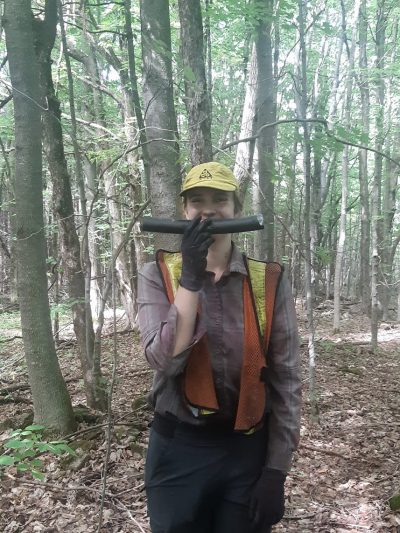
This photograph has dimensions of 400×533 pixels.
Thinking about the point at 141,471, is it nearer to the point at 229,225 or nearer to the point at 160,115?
the point at 229,225

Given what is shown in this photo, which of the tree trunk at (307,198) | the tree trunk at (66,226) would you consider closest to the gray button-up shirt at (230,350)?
the tree trunk at (66,226)

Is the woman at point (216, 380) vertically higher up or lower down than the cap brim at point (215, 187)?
lower down

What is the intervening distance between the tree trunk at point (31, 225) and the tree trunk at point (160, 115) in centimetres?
109

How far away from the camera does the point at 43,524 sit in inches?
135

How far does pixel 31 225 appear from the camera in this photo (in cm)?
427

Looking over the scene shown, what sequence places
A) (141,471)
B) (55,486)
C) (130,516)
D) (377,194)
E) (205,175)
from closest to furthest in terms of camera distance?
(205,175), (130,516), (55,486), (141,471), (377,194)

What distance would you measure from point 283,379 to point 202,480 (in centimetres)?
54

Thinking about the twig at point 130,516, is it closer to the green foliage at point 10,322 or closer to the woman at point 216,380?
the woman at point 216,380

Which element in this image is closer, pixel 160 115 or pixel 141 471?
pixel 141 471

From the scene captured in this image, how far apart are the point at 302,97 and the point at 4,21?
11.4 feet

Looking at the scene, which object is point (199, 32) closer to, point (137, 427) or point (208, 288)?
point (208, 288)

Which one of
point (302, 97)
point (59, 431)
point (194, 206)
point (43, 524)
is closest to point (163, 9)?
point (302, 97)

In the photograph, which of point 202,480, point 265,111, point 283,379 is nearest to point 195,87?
point 283,379

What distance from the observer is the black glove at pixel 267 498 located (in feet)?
5.92
